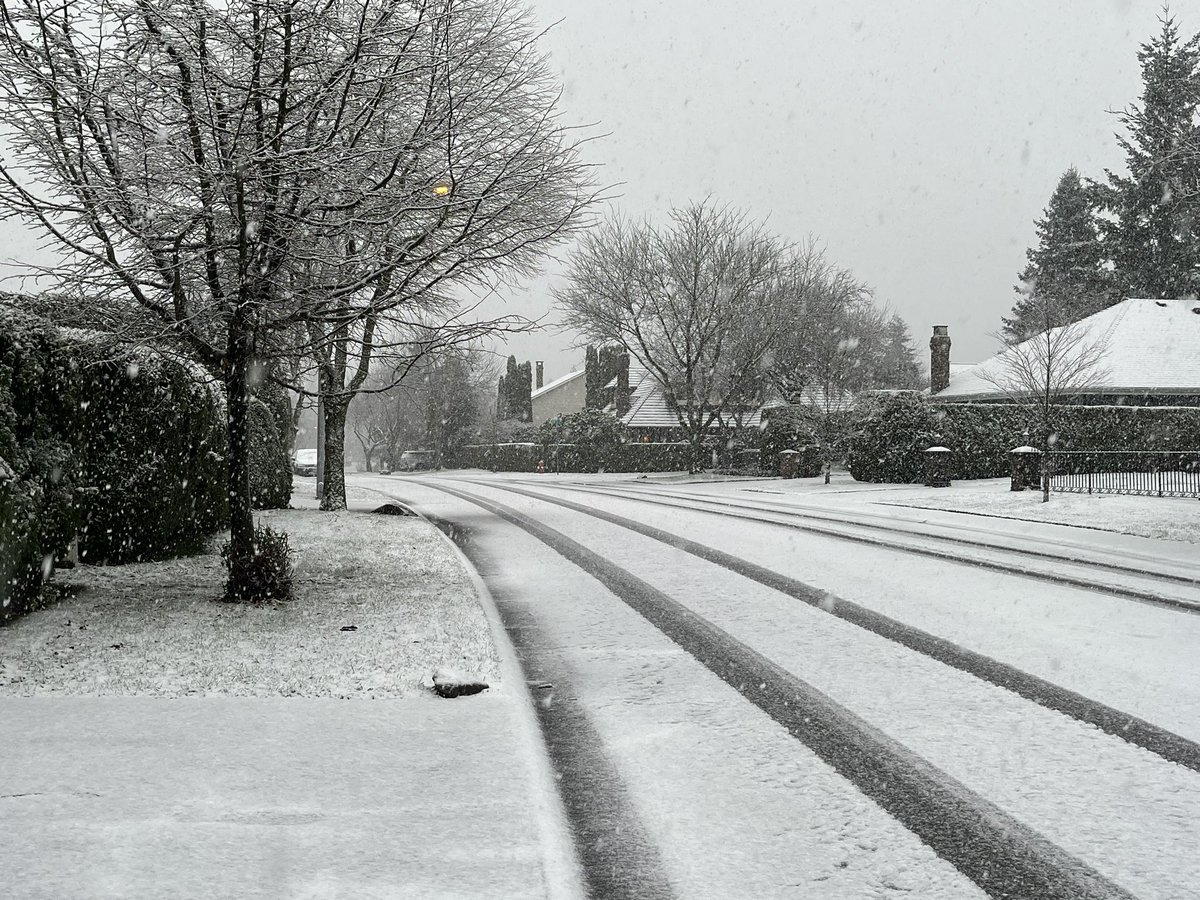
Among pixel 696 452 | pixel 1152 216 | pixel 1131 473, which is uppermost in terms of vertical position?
pixel 1152 216

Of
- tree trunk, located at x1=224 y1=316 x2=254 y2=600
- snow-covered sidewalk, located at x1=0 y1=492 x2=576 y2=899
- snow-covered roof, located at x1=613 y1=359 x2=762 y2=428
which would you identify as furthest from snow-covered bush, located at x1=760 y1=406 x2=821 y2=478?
snow-covered sidewalk, located at x1=0 y1=492 x2=576 y2=899

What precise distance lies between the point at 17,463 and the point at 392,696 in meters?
3.76

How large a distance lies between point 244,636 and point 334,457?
13076mm

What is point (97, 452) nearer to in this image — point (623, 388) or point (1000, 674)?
point (1000, 674)

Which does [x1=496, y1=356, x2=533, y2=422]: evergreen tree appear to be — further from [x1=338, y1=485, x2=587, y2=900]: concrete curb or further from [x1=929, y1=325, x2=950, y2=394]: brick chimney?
[x1=338, y1=485, x2=587, y2=900]: concrete curb

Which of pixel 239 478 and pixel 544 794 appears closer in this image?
pixel 544 794

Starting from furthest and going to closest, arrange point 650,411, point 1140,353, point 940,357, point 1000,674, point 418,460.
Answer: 1. point 418,460
2. point 650,411
3. point 940,357
4. point 1140,353
5. point 1000,674

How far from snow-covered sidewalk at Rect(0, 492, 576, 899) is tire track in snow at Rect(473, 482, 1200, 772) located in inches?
112

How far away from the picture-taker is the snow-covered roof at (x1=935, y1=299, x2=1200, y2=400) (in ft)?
112

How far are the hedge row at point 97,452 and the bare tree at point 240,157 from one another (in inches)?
26.8

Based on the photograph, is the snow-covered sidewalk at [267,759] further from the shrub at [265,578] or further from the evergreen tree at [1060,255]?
the evergreen tree at [1060,255]

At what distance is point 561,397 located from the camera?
74125 millimetres

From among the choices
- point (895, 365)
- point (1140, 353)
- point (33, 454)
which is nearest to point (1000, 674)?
point (33, 454)

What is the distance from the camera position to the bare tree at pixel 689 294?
121 feet
